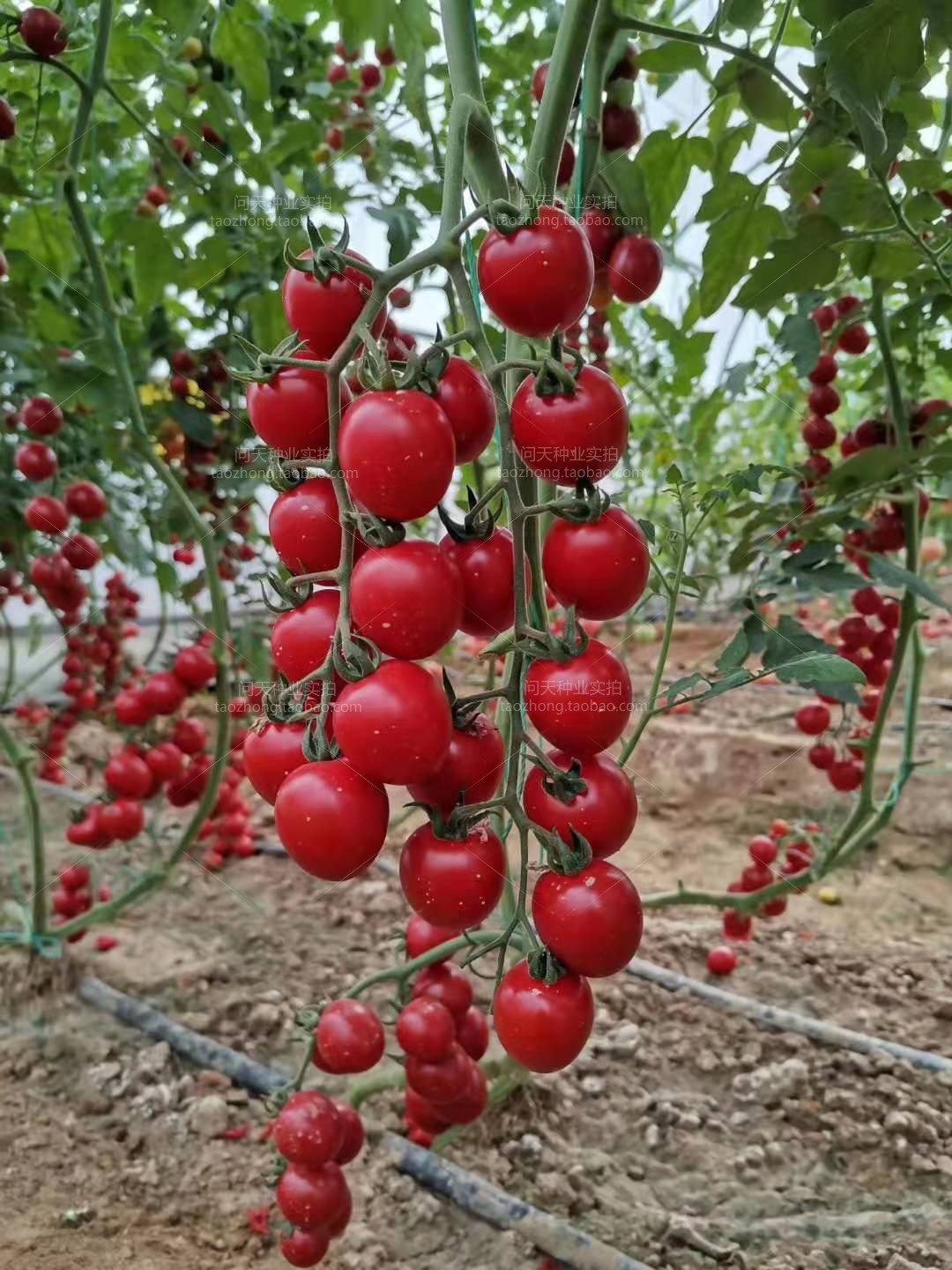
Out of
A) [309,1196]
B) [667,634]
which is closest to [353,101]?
[667,634]

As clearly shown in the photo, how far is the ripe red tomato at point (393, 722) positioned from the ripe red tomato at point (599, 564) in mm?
88

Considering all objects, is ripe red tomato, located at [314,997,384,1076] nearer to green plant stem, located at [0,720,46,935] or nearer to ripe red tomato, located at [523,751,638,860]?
ripe red tomato, located at [523,751,638,860]

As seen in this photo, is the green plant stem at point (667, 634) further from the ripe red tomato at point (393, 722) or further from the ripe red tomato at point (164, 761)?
the ripe red tomato at point (164, 761)


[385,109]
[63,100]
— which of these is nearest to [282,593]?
[63,100]

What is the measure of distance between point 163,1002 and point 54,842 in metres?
0.93

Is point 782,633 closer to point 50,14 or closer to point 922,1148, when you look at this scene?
point 922,1148

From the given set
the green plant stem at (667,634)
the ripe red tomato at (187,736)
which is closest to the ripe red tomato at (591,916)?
the green plant stem at (667,634)

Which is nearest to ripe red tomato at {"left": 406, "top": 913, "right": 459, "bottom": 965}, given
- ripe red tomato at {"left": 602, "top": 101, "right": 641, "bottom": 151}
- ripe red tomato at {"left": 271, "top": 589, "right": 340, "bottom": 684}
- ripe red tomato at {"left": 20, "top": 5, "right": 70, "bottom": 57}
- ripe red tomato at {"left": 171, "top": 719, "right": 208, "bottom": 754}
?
ripe red tomato at {"left": 271, "top": 589, "right": 340, "bottom": 684}

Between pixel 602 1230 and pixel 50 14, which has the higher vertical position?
pixel 50 14

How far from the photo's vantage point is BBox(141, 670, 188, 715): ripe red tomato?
1477 mm

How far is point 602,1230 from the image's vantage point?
99 cm

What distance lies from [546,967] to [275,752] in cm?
18

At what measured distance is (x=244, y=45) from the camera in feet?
3.53

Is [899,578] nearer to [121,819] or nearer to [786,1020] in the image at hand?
[786,1020]
